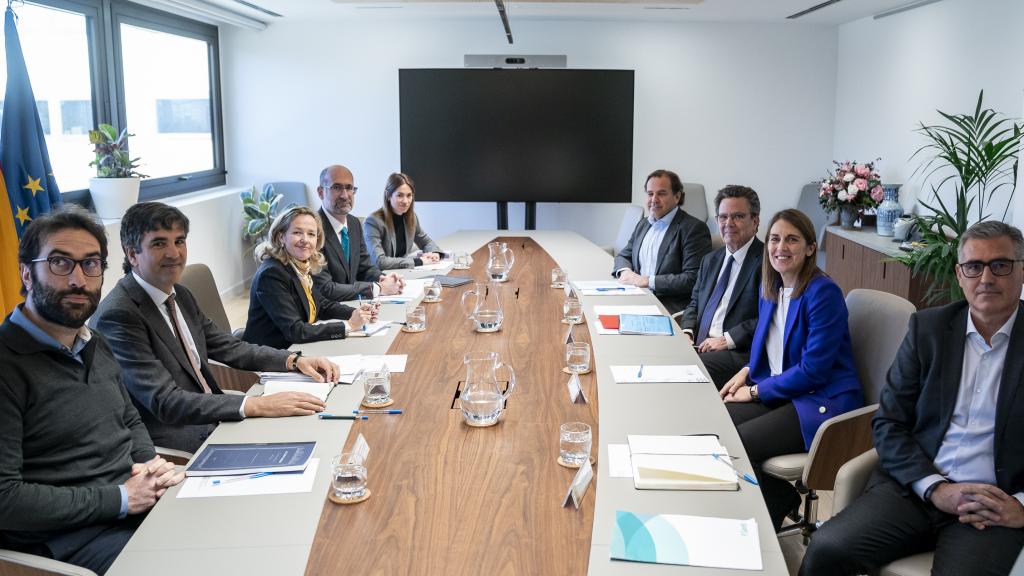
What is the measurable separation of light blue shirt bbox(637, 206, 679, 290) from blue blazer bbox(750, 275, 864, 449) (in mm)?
1821

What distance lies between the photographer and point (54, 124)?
5.57 m

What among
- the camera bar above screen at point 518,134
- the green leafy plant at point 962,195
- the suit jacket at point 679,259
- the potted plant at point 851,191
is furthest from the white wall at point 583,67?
the suit jacket at point 679,259

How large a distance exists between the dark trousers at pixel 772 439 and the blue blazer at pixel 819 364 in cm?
4

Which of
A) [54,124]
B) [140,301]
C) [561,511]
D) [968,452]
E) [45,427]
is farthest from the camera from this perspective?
[54,124]

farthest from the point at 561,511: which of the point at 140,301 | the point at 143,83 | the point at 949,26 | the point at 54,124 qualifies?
the point at 143,83

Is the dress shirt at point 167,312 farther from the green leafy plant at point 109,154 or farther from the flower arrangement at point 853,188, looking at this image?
the flower arrangement at point 853,188

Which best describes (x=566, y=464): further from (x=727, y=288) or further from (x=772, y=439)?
(x=727, y=288)

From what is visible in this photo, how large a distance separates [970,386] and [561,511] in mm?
1305

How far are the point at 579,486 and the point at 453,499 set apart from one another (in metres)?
0.29

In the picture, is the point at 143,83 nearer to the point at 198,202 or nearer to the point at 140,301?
the point at 198,202

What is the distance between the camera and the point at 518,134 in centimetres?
780

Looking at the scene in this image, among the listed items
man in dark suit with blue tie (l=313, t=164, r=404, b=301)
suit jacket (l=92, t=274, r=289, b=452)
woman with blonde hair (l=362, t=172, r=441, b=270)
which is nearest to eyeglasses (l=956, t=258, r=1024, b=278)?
suit jacket (l=92, t=274, r=289, b=452)

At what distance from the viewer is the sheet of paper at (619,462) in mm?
2102

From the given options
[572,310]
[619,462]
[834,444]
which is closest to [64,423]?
[619,462]
